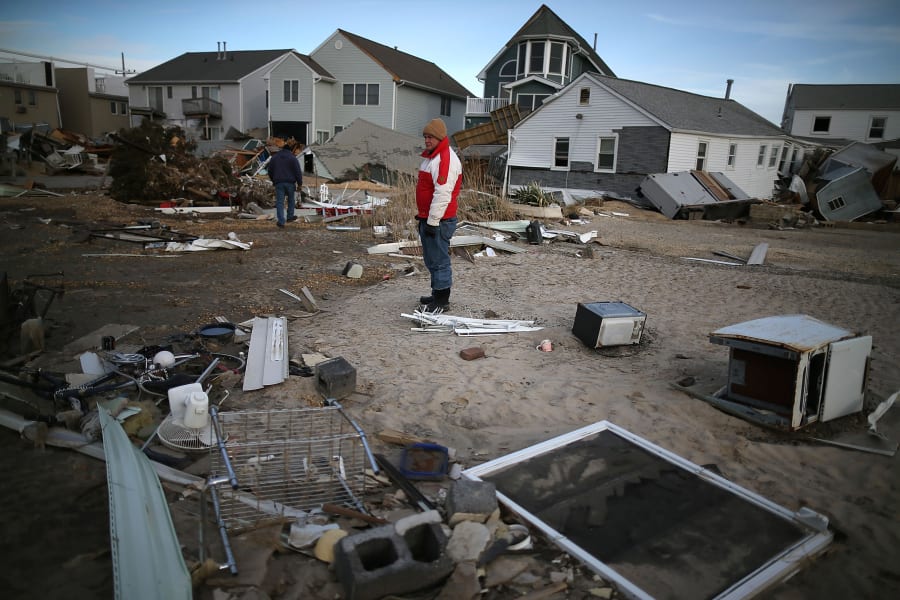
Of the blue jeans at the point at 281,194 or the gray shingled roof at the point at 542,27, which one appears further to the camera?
the gray shingled roof at the point at 542,27

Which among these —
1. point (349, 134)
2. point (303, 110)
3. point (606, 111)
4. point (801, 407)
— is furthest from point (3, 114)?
point (801, 407)

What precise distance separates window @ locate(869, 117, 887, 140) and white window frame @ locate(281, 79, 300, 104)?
132ft

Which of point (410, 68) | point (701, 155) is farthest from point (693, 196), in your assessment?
point (410, 68)

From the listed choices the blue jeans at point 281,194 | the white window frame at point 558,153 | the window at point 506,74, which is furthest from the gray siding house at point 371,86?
the blue jeans at point 281,194

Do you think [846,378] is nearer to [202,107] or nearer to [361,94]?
[361,94]

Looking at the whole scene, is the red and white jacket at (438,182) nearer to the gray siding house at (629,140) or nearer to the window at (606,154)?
the gray siding house at (629,140)

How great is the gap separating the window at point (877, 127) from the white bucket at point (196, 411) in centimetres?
4993

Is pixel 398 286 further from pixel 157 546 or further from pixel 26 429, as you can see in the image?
pixel 157 546

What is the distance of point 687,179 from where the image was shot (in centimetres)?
2127

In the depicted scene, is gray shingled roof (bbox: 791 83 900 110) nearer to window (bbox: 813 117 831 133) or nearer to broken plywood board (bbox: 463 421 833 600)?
window (bbox: 813 117 831 133)

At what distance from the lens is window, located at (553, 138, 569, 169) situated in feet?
83.5

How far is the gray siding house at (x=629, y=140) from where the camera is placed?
22812mm

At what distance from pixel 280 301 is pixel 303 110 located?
32587mm

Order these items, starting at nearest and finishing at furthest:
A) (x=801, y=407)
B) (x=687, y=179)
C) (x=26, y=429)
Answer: (x=26, y=429) → (x=801, y=407) → (x=687, y=179)
